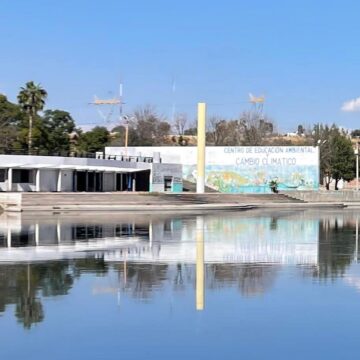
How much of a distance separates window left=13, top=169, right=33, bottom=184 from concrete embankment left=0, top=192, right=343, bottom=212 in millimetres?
9094

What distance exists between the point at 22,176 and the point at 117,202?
11968 mm

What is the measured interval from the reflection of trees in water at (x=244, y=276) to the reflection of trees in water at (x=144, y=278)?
0.98m

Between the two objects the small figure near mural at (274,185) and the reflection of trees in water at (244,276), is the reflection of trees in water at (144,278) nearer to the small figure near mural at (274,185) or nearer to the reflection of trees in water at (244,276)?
the reflection of trees in water at (244,276)

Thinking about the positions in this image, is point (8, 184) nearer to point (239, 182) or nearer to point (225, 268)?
point (239, 182)

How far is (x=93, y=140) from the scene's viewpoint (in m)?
95.4

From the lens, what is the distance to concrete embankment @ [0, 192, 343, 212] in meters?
45.4

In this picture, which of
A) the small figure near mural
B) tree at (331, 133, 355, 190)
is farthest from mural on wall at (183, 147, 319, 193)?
tree at (331, 133, 355, 190)

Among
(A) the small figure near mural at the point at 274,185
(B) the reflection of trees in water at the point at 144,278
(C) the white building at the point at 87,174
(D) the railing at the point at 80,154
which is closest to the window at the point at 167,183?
(C) the white building at the point at 87,174

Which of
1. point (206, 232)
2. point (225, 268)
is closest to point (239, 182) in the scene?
point (206, 232)

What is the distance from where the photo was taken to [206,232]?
27469mm

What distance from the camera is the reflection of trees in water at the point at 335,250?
1559 centimetres

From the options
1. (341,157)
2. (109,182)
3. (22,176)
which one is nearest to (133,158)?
(109,182)

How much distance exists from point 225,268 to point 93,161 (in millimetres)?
48736

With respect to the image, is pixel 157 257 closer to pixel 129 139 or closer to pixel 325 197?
pixel 325 197
